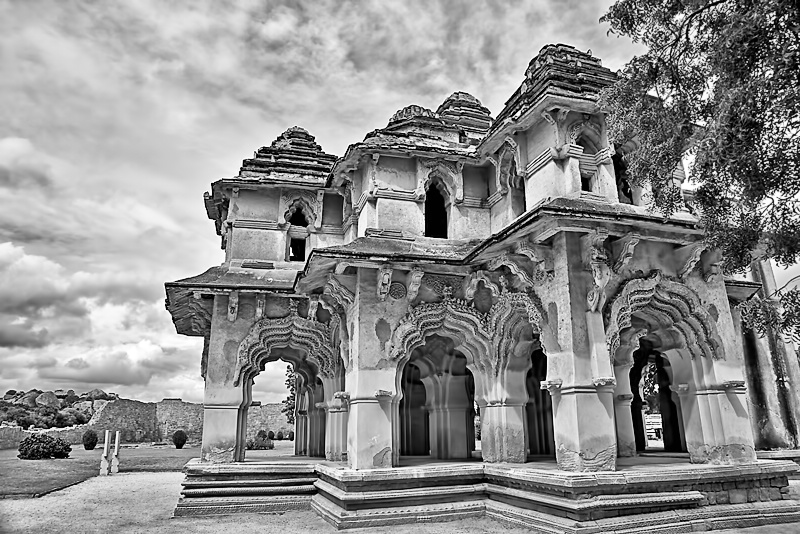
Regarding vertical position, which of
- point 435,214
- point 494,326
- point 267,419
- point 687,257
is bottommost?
point 267,419

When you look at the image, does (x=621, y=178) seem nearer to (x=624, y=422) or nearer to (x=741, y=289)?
(x=624, y=422)

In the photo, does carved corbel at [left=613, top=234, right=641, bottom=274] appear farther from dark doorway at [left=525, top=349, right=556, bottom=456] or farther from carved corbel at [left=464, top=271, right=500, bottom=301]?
dark doorway at [left=525, top=349, right=556, bottom=456]

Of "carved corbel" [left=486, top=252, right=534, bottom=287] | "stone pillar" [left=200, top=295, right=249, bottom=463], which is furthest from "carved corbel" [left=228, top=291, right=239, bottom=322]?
"carved corbel" [left=486, top=252, right=534, bottom=287]

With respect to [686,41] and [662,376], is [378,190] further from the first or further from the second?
[662,376]

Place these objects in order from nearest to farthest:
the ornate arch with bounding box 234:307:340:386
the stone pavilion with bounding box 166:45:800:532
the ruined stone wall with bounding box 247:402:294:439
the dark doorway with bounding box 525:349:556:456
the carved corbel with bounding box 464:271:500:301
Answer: the stone pavilion with bounding box 166:45:800:532 < the carved corbel with bounding box 464:271:500:301 < the ornate arch with bounding box 234:307:340:386 < the dark doorway with bounding box 525:349:556:456 < the ruined stone wall with bounding box 247:402:294:439

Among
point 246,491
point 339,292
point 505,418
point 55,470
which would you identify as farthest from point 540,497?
point 55,470

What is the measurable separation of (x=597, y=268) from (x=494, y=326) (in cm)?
280

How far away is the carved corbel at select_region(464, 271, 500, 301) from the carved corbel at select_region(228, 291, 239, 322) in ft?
17.1

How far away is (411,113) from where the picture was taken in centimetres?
1468

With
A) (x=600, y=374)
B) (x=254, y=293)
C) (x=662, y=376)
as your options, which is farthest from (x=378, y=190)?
(x=662, y=376)

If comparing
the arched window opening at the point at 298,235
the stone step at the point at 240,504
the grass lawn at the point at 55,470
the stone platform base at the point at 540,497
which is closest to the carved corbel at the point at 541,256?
the stone platform base at the point at 540,497

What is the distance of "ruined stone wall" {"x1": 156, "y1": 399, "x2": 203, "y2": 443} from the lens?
137ft

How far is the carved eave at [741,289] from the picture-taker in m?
14.3

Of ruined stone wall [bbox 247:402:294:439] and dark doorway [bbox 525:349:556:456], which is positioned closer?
dark doorway [bbox 525:349:556:456]
